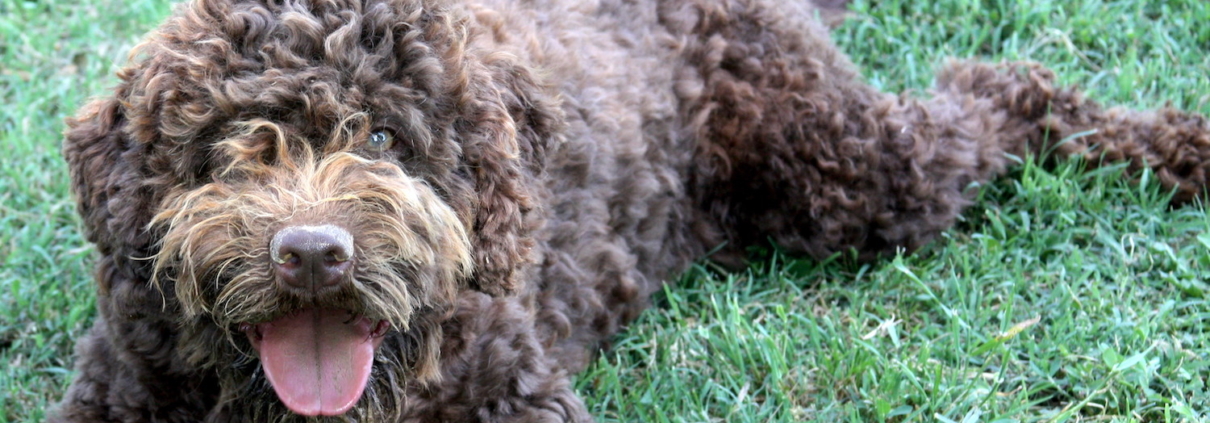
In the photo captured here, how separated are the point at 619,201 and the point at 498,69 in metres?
1.20

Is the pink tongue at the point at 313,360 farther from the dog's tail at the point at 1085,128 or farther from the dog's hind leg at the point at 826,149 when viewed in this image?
the dog's tail at the point at 1085,128

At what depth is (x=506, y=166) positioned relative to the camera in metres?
3.29

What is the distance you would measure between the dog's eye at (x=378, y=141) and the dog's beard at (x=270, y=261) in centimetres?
7

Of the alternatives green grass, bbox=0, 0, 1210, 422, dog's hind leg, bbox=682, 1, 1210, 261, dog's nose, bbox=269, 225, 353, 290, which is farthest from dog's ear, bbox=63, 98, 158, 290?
Result: dog's hind leg, bbox=682, 1, 1210, 261

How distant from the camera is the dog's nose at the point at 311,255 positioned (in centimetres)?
276

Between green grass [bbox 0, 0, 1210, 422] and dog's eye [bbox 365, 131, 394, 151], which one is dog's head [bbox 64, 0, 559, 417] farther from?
green grass [bbox 0, 0, 1210, 422]

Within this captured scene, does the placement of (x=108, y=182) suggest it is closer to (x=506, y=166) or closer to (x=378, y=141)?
(x=378, y=141)

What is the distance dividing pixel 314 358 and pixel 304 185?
0.46m

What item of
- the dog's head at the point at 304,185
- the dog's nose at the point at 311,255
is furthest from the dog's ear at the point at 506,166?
the dog's nose at the point at 311,255

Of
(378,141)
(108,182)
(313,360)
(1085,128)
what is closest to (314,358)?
(313,360)

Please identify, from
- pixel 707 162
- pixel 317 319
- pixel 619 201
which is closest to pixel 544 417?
pixel 317 319

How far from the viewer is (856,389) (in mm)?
4012

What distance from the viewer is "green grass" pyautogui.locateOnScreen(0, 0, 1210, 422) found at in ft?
12.8

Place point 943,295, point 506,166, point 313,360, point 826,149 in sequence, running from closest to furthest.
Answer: point 313,360 → point 506,166 → point 943,295 → point 826,149
